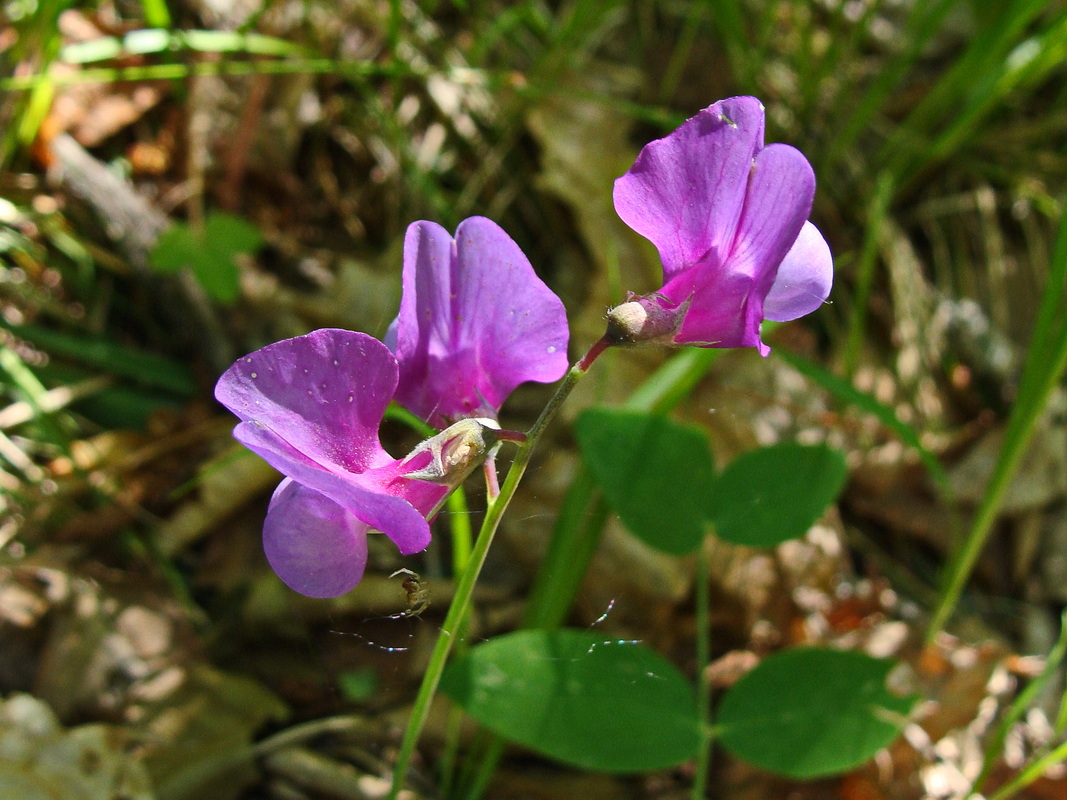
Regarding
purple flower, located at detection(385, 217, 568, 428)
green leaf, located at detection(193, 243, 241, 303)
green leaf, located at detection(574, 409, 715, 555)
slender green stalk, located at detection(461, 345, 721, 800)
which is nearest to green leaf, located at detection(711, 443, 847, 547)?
green leaf, located at detection(574, 409, 715, 555)

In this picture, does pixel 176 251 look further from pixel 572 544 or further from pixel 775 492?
pixel 775 492

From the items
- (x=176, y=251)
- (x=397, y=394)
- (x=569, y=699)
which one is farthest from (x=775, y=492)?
(x=176, y=251)

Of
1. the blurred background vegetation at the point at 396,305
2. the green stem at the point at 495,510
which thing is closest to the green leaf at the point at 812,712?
the blurred background vegetation at the point at 396,305

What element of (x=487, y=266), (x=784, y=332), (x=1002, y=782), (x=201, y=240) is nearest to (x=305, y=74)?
(x=201, y=240)

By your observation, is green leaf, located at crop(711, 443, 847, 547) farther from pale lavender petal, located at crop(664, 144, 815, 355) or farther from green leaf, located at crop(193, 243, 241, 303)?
green leaf, located at crop(193, 243, 241, 303)

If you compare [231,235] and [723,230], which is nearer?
[723,230]

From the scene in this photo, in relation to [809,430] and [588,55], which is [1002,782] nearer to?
[809,430]

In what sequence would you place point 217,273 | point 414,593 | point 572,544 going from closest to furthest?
1. point 414,593
2. point 572,544
3. point 217,273
